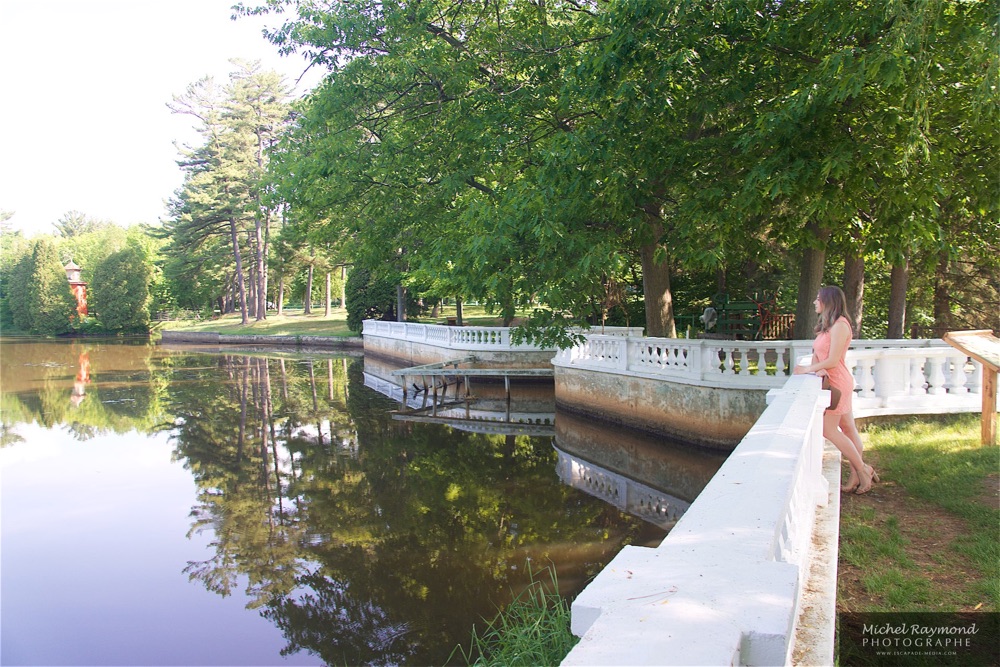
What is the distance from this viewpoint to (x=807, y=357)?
359 inches

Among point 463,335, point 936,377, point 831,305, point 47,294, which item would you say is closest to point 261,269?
point 47,294

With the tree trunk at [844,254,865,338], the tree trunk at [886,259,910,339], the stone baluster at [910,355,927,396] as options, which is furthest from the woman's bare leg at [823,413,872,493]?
the tree trunk at [886,259,910,339]

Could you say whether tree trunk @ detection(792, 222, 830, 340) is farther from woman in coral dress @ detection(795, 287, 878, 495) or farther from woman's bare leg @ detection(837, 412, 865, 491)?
woman's bare leg @ detection(837, 412, 865, 491)

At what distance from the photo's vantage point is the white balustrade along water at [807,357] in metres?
8.48

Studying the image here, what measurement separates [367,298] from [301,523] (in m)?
29.6

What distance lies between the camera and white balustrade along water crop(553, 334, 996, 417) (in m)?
8.48

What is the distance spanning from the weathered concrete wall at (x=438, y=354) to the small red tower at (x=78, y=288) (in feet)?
121

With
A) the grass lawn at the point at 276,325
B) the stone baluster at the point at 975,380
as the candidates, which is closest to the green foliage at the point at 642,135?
the stone baluster at the point at 975,380

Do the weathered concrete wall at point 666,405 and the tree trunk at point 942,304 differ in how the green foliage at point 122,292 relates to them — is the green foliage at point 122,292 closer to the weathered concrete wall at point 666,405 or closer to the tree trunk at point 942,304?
the weathered concrete wall at point 666,405

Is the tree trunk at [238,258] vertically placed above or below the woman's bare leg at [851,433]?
above

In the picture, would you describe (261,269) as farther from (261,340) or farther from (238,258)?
(261,340)

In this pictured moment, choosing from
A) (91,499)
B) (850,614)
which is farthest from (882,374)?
(91,499)

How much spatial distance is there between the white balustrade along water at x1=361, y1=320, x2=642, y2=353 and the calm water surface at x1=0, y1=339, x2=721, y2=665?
108 inches

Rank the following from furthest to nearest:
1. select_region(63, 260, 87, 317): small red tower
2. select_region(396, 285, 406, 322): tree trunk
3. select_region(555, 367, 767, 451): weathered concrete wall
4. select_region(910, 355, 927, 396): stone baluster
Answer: select_region(63, 260, 87, 317): small red tower
select_region(396, 285, 406, 322): tree trunk
select_region(555, 367, 767, 451): weathered concrete wall
select_region(910, 355, 927, 396): stone baluster
